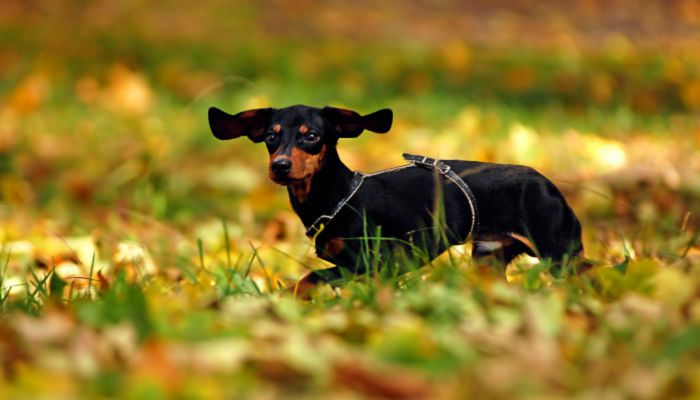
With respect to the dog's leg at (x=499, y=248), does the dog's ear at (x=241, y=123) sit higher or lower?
higher

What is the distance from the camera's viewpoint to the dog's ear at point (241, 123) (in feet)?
9.57

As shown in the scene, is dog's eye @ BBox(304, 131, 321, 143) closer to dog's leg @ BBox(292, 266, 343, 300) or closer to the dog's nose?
the dog's nose

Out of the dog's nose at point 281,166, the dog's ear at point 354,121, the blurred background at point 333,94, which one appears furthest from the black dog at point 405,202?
the blurred background at point 333,94

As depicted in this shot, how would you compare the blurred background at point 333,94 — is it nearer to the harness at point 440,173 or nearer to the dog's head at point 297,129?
the harness at point 440,173

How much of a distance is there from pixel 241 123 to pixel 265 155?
11.1ft

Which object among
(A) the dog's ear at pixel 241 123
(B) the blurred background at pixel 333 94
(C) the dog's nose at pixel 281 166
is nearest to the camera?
(C) the dog's nose at pixel 281 166

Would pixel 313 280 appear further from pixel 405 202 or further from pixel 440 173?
pixel 440 173

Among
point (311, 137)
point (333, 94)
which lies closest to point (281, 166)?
point (311, 137)

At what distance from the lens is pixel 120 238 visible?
4.36 meters

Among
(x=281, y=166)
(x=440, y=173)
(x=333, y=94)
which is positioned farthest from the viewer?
(x=333, y=94)

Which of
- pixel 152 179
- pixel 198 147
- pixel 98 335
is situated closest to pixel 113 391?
pixel 98 335

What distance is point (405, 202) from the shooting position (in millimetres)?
2900

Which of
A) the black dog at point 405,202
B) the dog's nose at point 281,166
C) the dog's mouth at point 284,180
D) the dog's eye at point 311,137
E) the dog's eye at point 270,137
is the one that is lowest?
the black dog at point 405,202

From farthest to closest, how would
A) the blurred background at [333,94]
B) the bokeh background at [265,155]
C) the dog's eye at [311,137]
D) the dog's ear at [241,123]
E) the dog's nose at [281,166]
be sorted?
the blurred background at [333,94], the dog's ear at [241,123], the dog's eye at [311,137], the dog's nose at [281,166], the bokeh background at [265,155]
